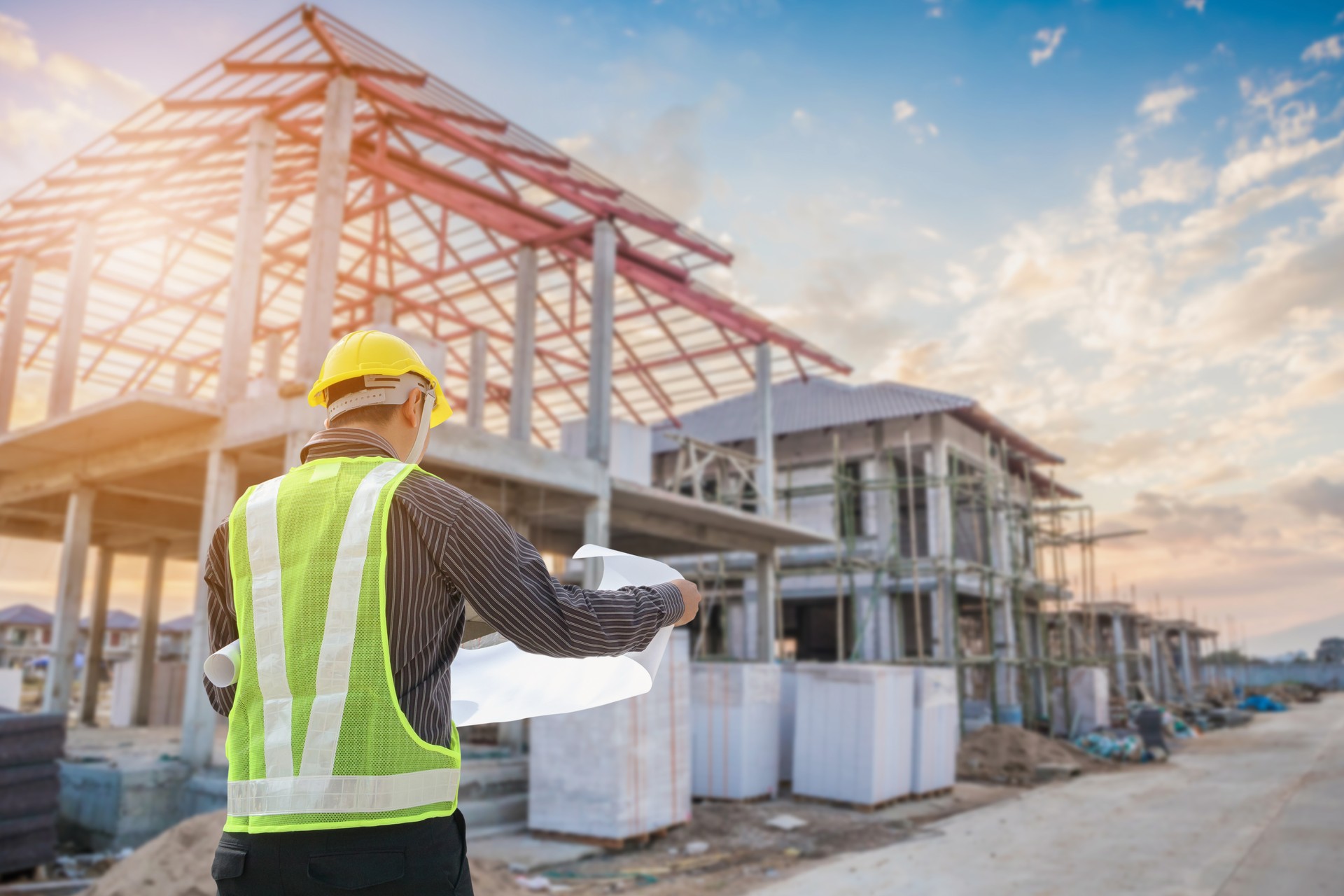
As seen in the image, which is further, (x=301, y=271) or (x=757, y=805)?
(x=301, y=271)

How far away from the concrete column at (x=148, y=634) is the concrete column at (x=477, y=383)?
7546 millimetres

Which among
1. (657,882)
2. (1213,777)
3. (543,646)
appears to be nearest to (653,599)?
(543,646)

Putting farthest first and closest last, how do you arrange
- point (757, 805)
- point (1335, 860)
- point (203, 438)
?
point (757, 805), point (203, 438), point (1335, 860)

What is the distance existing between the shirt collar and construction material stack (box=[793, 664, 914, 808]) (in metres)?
11.6

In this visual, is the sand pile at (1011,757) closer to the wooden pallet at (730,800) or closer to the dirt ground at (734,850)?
the dirt ground at (734,850)

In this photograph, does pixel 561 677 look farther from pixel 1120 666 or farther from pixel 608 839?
pixel 1120 666

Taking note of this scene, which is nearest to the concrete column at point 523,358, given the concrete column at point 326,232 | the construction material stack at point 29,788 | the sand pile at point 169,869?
the concrete column at point 326,232

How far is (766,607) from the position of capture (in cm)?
1975

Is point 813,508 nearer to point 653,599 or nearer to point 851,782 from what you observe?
point 851,782

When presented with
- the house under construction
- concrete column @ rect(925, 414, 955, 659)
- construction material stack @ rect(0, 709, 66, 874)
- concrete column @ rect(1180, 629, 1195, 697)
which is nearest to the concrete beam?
construction material stack @ rect(0, 709, 66, 874)

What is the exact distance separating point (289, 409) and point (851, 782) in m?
8.71

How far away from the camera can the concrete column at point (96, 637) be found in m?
19.5

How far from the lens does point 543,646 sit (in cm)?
186

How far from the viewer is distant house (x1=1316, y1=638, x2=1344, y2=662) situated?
245ft
